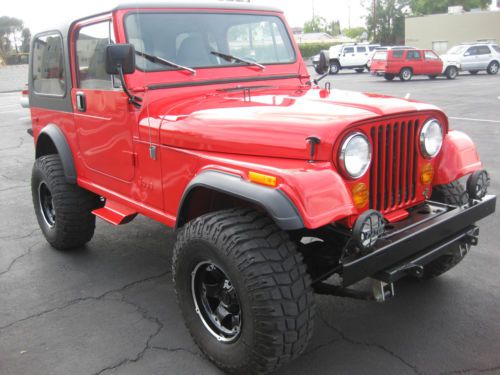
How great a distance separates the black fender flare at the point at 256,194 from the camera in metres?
2.21

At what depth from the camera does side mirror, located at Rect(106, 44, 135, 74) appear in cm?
292

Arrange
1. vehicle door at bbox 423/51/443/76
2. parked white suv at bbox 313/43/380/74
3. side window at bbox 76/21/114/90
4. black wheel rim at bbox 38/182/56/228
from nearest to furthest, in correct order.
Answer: side window at bbox 76/21/114/90 → black wheel rim at bbox 38/182/56/228 → vehicle door at bbox 423/51/443/76 → parked white suv at bbox 313/43/380/74

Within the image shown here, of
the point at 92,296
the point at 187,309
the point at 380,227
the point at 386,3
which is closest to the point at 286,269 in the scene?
the point at 380,227

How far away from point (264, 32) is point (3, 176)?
18.4 ft

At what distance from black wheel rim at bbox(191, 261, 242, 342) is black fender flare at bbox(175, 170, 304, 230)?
1.43 feet

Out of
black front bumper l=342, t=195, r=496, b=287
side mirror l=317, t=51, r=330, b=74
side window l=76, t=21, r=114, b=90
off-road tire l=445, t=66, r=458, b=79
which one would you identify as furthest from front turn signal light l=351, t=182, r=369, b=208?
off-road tire l=445, t=66, r=458, b=79

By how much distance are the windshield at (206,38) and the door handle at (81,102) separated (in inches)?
29.0

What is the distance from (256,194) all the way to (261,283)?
0.41 metres

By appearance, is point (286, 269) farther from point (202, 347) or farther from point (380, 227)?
point (202, 347)

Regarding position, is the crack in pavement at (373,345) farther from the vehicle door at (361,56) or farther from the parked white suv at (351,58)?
the vehicle door at (361,56)

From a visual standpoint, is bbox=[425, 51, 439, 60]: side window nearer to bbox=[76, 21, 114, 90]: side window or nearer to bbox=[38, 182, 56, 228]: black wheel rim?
bbox=[38, 182, 56, 228]: black wheel rim

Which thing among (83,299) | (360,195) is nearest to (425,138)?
(360,195)

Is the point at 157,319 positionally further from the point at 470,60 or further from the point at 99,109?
the point at 470,60

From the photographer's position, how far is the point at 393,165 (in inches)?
108
